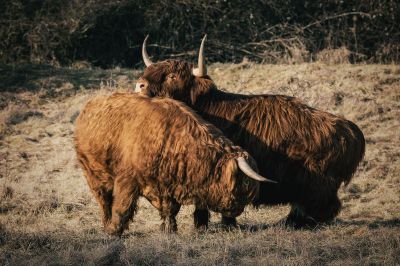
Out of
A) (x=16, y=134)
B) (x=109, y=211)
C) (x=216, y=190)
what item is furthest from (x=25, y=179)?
(x=216, y=190)

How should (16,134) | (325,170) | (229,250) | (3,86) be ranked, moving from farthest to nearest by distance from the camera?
1. (3,86)
2. (16,134)
3. (325,170)
4. (229,250)

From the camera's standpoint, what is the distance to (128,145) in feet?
21.9

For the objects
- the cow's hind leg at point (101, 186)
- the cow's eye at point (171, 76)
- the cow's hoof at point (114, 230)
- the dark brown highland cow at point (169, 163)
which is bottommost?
the cow's hoof at point (114, 230)

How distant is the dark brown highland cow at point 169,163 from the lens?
6398 mm

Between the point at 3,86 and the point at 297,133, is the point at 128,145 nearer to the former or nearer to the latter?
the point at 297,133

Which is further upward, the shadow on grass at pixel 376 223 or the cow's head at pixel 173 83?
the cow's head at pixel 173 83

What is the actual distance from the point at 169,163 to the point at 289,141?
1602 millimetres

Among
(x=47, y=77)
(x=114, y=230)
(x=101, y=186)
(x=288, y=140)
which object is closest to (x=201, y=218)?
(x=114, y=230)

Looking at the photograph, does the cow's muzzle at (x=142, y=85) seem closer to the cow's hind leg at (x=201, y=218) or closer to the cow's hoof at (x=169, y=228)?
the cow's hind leg at (x=201, y=218)

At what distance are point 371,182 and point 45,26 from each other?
33.6ft

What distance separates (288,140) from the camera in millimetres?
7340

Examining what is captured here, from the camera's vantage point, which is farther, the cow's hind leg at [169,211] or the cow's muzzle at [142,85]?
the cow's muzzle at [142,85]

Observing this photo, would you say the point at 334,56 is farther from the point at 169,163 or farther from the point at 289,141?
the point at 169,163

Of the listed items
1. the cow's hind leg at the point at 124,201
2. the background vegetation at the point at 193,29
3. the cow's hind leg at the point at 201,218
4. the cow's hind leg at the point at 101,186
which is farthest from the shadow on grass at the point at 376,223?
the background vegetation at the point at 193,29
